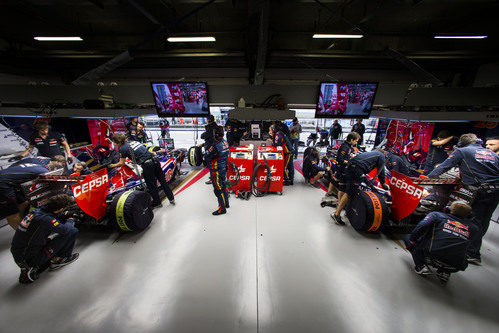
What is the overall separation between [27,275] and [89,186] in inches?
47.7

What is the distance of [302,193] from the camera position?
4.75 metres

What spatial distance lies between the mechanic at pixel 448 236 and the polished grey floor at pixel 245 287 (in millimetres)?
411

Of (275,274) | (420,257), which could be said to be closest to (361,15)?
(420,257)

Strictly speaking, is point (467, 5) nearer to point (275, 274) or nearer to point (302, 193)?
point (302, 193)

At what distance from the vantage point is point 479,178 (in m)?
2.38

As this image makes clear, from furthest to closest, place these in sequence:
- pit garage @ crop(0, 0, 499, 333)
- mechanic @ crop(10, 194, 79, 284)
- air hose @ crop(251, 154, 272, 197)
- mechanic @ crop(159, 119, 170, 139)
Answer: mechanic @ crop(159, 119, 170, 139) → air hose @ crop(251, 154, 272, 197) → mechanic @ crop(10, 194, 79, 284) → pit garage @ crop(0, 0, 499, 333)

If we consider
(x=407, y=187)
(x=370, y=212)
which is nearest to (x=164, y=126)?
(x=370, y=212)

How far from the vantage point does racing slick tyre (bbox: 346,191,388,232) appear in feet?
9.33

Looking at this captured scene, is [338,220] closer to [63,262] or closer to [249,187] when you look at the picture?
[249,187]

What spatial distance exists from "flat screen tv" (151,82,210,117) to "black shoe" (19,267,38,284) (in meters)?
3.45

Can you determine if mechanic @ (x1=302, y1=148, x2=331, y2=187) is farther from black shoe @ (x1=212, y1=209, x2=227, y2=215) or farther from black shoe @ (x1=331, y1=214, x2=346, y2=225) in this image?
black shoe @ (x1=212, y1=209, x2=227, y2=215)

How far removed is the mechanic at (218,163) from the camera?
340 cm

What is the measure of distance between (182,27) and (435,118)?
619cm

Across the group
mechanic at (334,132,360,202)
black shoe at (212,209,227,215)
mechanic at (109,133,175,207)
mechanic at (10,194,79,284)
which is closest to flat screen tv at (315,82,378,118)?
mechanic at (334,132,360,202)
